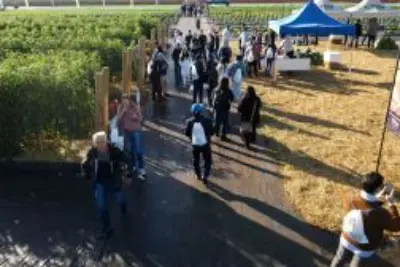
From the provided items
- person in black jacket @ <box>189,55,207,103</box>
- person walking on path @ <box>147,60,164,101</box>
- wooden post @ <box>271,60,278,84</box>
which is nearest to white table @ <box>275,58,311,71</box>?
wooden post @ <box>271,60,278,84</box>

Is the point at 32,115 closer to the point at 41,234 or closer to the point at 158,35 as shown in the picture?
the point at 41,234

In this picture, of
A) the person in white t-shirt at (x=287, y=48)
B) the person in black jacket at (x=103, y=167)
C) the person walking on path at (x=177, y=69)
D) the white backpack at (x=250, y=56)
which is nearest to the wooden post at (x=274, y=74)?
the white backpack at (x=250, y=56)

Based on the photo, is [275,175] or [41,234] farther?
[275,175]

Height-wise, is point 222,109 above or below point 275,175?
above

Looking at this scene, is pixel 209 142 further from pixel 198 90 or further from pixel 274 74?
pixel 274 74

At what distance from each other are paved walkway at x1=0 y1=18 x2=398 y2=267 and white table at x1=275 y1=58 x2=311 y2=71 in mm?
8532

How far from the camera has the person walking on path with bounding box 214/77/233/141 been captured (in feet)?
36.8

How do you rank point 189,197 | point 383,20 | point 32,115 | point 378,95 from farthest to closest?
point 383,20 → point 378,95 → point 32,115 → point 189,197

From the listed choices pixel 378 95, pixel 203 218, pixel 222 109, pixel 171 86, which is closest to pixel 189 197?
pixel 203 218

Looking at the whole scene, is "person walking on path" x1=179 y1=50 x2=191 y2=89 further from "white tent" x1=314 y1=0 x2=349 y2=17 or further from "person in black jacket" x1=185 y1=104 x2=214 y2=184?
"white tent" x1=314 y1=0 x2=349 y2=17

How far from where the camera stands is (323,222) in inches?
316

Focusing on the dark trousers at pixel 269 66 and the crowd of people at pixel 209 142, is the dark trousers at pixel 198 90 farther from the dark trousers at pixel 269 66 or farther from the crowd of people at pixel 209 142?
the dark trousers at pixel 269 66

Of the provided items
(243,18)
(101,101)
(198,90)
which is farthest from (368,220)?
(243,18)

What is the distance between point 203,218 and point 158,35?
16295 millimetres
